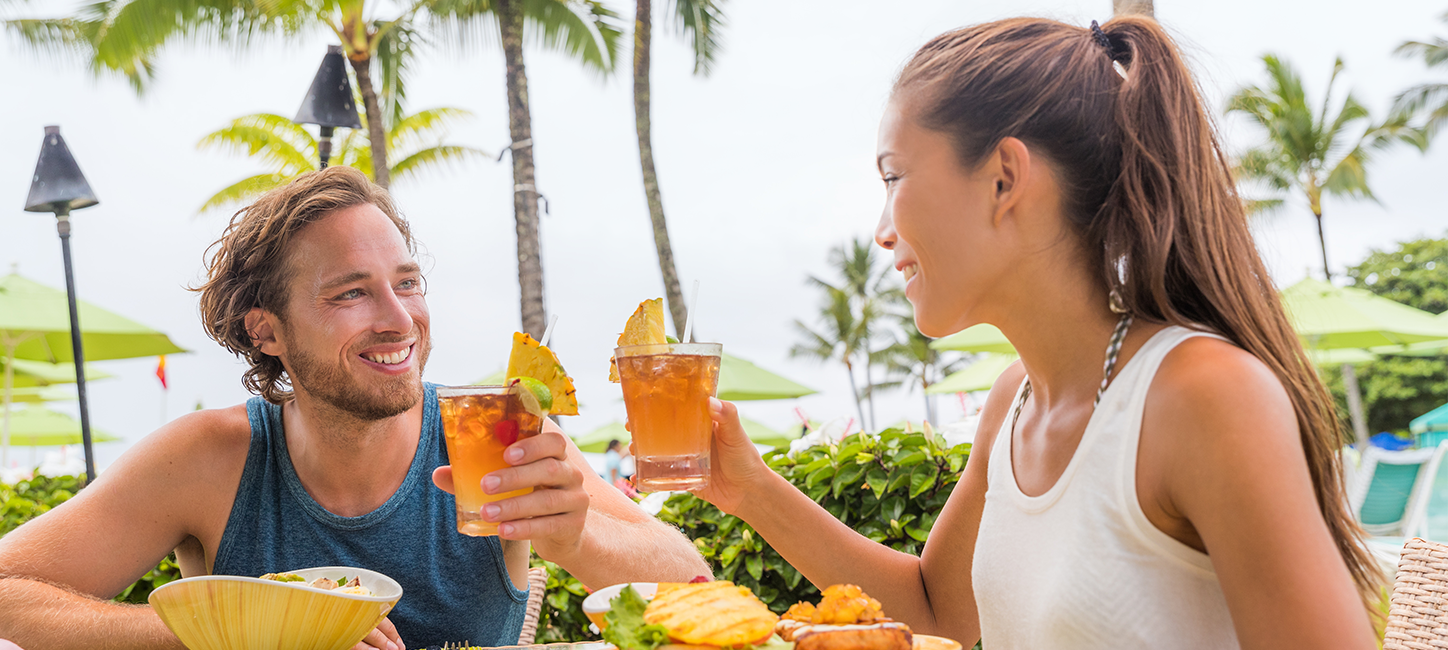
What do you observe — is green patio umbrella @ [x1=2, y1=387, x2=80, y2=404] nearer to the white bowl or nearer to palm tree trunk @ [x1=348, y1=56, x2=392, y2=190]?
palm tree trunk @ [x1=348, y1=56, x2=392, y2=190]

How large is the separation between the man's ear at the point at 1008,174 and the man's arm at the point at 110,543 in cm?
175

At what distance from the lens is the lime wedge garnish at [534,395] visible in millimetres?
1499

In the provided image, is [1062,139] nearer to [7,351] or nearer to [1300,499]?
[1300,499]

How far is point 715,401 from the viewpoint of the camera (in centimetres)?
162

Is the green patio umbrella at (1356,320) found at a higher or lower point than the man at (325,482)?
lower

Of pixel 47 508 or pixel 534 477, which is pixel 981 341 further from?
pixel 534 477

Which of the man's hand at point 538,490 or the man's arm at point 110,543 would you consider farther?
the man's arm at point 110,543

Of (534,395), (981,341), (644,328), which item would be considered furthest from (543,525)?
(981,341)

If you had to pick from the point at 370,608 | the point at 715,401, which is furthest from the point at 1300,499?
the point at 370,608

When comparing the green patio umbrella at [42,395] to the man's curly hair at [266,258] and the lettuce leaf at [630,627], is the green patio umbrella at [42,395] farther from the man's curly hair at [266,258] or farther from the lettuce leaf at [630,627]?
the lettuce leaf at [630,627]

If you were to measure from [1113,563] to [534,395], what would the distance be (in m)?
0.88

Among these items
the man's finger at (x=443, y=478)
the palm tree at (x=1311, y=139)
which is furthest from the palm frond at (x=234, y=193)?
the palm tree at (x=1311, y=139)

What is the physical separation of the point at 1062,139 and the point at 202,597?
144 centimetres

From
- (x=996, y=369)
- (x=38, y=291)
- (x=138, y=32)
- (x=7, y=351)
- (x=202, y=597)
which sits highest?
(x=138, y=32)
